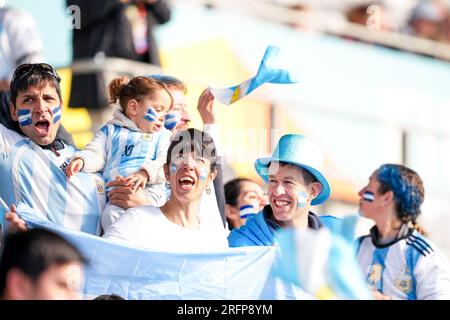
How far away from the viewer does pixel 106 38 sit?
7812 mm

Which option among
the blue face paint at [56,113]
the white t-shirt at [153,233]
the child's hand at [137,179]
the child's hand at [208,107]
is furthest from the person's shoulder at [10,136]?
the child's hand at [208,107]

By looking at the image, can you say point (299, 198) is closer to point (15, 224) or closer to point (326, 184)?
point (326, 184)

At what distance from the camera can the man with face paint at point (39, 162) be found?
5.17 m

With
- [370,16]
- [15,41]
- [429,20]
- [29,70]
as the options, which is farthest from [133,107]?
[429,20]

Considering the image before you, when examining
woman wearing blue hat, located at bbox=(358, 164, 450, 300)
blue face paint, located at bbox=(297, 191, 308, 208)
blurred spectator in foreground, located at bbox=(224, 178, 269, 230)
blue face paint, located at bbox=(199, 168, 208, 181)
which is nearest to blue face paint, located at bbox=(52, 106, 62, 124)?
blue face paint, located at bbox=(199, 168, 208, 181)

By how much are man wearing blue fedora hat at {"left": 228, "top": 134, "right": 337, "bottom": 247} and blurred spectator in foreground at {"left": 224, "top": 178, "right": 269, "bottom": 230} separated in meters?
0.91

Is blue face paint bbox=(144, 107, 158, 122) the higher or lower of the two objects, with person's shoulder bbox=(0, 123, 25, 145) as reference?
higher

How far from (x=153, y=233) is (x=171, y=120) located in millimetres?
841

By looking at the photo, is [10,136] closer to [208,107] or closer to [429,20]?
[208,107]

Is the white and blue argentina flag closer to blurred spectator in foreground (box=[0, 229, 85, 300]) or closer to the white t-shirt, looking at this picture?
the white t-shirt

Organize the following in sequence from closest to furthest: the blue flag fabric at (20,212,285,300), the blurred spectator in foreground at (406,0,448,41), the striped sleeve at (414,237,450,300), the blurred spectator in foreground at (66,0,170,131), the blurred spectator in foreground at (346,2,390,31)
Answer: the blue flag fabric at (20,212,285,300) → the striped sleeve at (414,237,450,300) → the blurred spectator in foreground at (66,0,170,131) → the blurred spectator in foreground at (346,2,390,31) → the blurred spectator in foreground at (406,0,448,41)

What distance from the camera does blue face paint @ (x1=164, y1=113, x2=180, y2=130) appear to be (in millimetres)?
5672

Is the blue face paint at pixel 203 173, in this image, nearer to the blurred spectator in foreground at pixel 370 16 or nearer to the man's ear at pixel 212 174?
the man's ear at pixel 212 174
